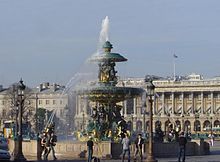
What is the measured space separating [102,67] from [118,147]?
755 centimetres

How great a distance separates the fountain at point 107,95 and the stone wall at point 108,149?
96.3 inches

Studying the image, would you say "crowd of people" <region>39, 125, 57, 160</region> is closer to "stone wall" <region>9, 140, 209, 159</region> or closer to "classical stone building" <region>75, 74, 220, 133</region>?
"stone wall" <region>9, 140, 209, 159</region>

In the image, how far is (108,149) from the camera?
39.7m

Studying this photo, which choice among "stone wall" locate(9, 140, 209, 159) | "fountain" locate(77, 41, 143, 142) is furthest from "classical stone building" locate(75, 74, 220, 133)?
"fountain" locate(77, 41, 143, 142)

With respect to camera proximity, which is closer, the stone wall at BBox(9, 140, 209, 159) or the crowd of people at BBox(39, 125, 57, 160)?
the crowd of people at BBox(39, 125, 57, 160)

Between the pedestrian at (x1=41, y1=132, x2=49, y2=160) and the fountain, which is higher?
the fountain

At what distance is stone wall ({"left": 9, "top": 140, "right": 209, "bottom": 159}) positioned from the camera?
3981cm

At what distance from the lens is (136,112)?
168 metres

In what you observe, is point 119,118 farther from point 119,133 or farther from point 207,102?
point 207,102

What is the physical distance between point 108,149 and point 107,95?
225 inches

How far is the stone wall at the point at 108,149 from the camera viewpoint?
39.8 m

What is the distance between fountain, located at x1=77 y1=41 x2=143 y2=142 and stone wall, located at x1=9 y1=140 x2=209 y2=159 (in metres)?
2.45

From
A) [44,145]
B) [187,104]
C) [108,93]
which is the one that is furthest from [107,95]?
[187,104]

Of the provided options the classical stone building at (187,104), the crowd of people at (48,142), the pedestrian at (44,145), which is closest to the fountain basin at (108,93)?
the crowd of people at (48,142)
